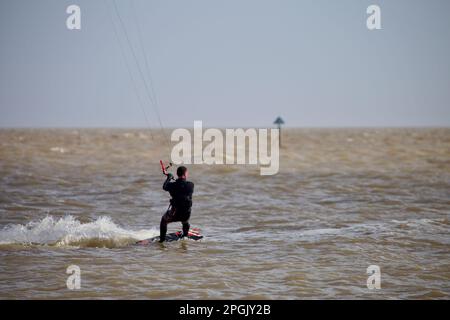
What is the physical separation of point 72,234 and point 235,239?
10.9 ft

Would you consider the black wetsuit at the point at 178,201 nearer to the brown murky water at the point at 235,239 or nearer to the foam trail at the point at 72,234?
the brown murky water at the point at 235,239

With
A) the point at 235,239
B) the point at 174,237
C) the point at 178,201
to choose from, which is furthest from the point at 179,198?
the point at 235,239

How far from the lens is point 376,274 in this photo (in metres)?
8.20

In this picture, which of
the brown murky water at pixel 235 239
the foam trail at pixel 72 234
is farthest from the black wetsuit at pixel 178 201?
the foam trail at pixel 72 234

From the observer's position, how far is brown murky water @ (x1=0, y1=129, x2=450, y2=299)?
24.9ft

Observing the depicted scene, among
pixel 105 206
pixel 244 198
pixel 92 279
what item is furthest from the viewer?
pixel 244 198

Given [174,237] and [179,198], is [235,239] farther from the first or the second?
[179,198]

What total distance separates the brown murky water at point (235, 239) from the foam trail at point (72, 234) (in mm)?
25

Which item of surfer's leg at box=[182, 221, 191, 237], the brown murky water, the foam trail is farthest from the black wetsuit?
the foam trail

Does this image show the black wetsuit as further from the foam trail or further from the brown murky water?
the foam trail
